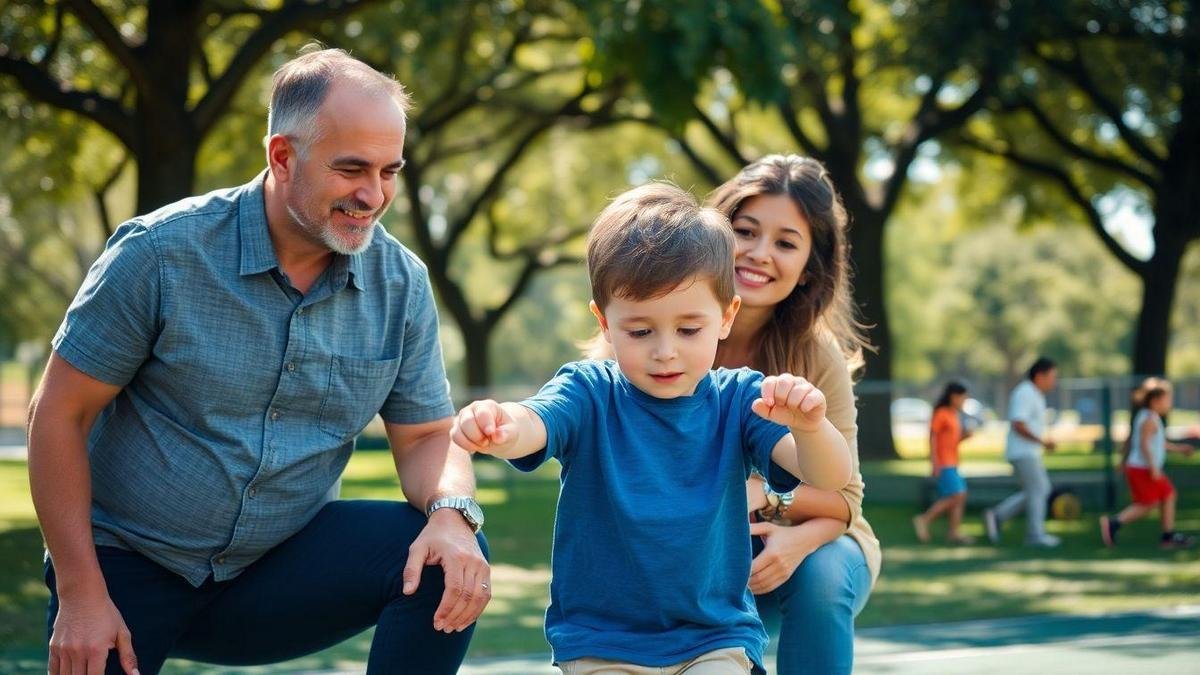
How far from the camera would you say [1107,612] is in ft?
28.2

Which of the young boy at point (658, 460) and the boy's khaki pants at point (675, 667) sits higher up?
the young boy at point (658, 460)

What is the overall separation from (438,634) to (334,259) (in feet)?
3.46

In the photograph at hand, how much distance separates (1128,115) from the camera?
23.0 meters

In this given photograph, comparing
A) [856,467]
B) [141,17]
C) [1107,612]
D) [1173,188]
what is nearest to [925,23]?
[1173,188]

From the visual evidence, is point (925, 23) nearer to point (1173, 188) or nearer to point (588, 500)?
point (1173, 188)

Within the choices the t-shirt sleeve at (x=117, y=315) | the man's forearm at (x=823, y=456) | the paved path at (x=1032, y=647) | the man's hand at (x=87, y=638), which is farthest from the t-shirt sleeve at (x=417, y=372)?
the paved path at (x=1032, y=647)

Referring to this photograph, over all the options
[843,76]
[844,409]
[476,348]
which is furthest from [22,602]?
[476,348]

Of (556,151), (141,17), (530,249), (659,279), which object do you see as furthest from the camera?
(556,151)

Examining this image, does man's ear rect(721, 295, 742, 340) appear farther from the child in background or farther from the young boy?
the child in background

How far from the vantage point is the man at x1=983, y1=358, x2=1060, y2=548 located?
13.6 m

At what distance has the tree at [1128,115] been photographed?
20344mm

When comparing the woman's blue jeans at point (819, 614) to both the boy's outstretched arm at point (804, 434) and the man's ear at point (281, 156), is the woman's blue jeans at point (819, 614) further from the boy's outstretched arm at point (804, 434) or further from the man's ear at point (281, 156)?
the man's ear at point (281, 156)

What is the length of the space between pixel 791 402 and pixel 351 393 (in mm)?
1465

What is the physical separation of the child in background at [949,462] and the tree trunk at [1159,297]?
9.78 metres
